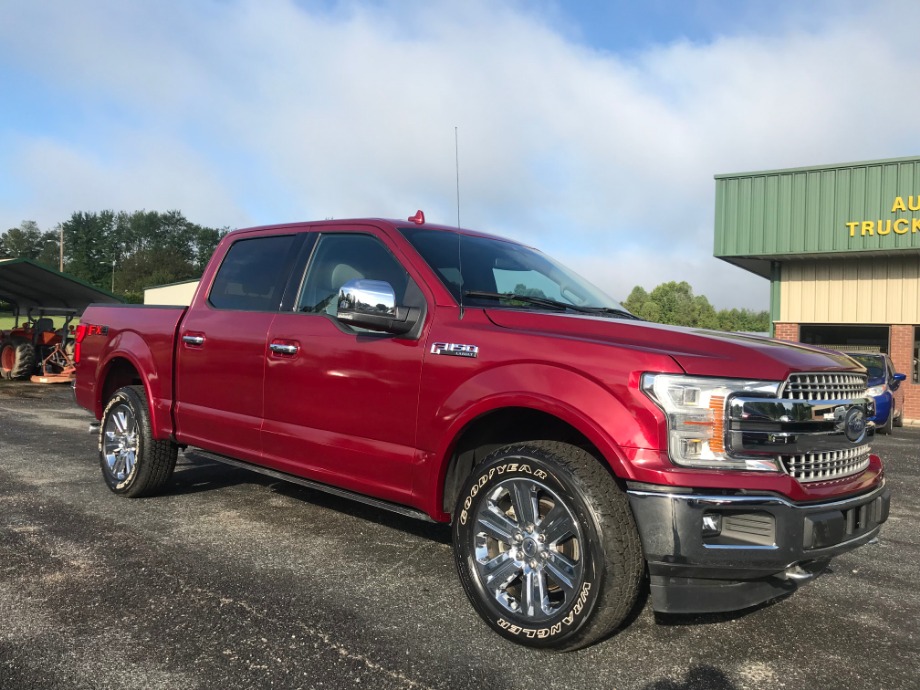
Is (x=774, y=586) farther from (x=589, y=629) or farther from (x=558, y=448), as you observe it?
(x=558, y=448)

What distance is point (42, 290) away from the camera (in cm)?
1897

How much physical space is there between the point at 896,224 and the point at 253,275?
48.8 feet

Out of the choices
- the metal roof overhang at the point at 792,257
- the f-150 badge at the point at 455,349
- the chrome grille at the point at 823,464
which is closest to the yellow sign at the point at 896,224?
the metal roof overhang at the point at 792,257

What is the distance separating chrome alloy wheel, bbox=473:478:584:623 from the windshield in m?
1.02

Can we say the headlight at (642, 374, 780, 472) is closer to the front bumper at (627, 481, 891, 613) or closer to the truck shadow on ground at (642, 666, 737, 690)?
the front bumper at (627, 481, 891, 613)

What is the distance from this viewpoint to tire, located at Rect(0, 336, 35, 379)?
55.8 ft

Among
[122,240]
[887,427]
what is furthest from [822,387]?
[122,240]

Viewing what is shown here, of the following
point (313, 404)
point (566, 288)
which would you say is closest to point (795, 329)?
point (566, 288)

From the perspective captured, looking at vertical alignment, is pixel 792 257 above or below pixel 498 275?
above

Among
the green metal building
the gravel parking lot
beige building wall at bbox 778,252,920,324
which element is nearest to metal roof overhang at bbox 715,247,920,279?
the green metal building

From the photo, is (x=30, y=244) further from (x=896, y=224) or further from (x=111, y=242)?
(x=896, y=224)

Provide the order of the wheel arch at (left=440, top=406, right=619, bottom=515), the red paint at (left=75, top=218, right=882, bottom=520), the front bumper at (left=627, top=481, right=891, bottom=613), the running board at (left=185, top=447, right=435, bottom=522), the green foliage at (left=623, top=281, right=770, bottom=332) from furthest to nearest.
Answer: the green foliage at (left=623, top=281, right=770, bottom=332), the running board at (left=185, top=447, right=435, bottom=522), the wheel arch at (left=440, top=406, right=619, bottom=515), the red paint at (left=75, top=218, right=882, bottom=520), the front bumper at (left=627, top=481, right=891, bottom=613)

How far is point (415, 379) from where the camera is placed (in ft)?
11.6

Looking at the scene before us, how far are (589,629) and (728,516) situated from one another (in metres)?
0.70
